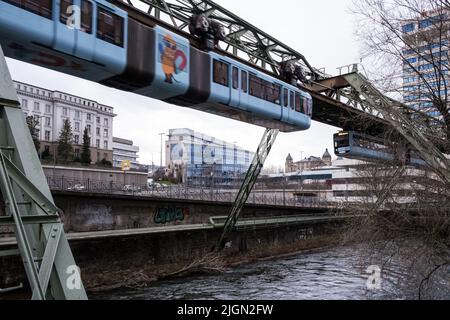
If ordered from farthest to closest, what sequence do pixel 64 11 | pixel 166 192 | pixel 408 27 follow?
pixel 166 192 < pixel 64 11 < pixel 408 27

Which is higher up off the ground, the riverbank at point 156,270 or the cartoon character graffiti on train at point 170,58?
the cartoon character graffiti on train at point 170,58

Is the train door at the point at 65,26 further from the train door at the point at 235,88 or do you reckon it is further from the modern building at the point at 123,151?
the modern building at the point at 123,151

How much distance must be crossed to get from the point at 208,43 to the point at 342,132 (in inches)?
790

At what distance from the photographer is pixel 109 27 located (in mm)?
14031

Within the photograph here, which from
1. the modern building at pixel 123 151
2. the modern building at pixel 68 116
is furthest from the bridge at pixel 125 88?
the modern building at pixel 123 151

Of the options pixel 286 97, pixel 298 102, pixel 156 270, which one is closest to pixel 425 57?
pixel 286 97

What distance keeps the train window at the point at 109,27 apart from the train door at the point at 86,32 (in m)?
0.24

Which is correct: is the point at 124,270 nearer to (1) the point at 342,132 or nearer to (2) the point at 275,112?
(2) the point at 275,112

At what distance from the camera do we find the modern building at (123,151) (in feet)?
446

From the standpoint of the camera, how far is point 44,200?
13.1ft

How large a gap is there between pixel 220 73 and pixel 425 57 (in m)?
10.2

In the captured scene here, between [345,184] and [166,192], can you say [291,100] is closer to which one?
[166,192]

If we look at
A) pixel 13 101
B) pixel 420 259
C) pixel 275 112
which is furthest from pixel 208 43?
pixel 13 101

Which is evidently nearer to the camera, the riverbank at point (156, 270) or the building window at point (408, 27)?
the building window at point (408, 27)
